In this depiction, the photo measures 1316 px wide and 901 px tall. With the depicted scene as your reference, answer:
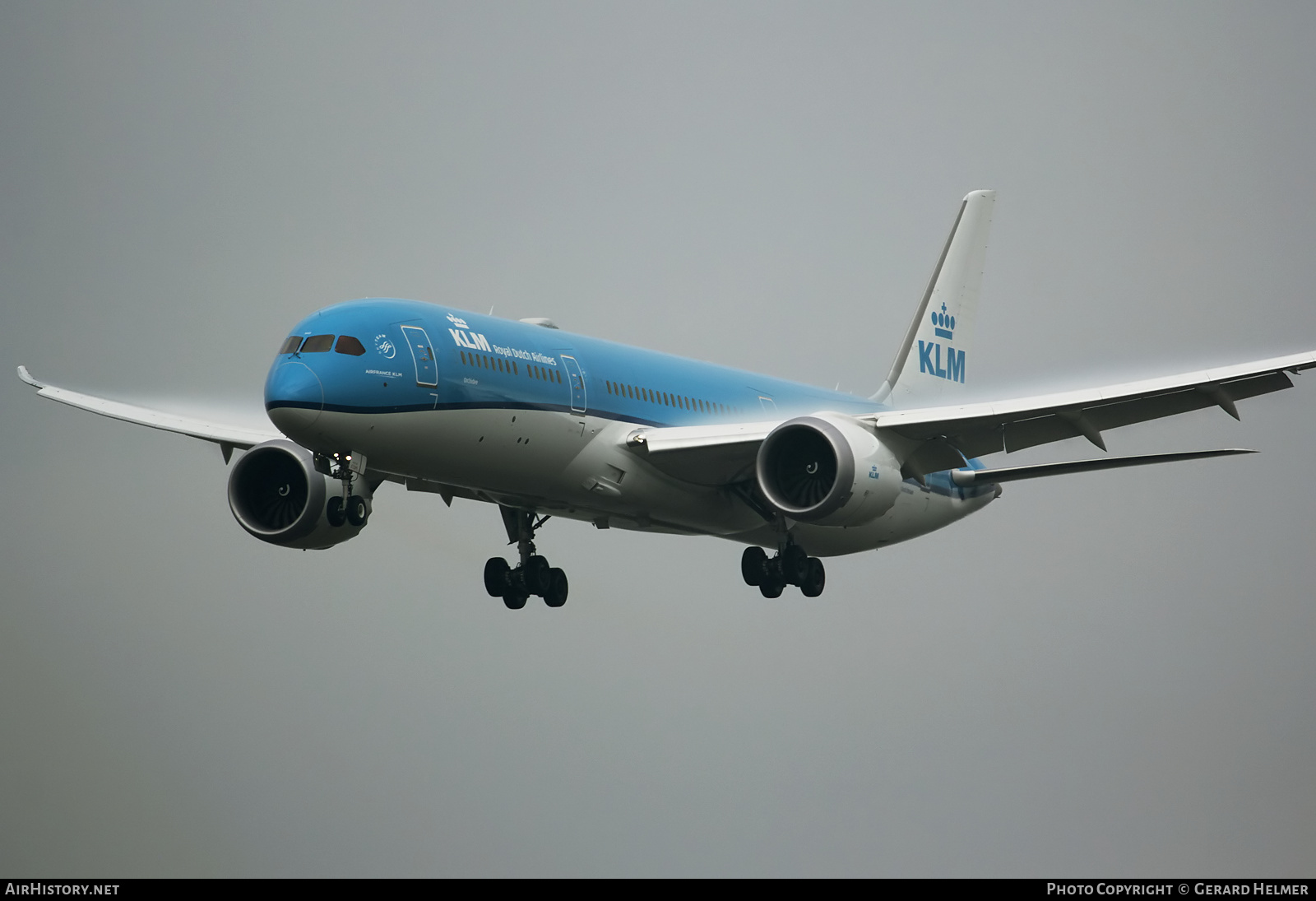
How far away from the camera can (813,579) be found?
34781 millimetres

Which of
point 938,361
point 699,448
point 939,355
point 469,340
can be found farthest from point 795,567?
point 939,355

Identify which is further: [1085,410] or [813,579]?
[813,579]

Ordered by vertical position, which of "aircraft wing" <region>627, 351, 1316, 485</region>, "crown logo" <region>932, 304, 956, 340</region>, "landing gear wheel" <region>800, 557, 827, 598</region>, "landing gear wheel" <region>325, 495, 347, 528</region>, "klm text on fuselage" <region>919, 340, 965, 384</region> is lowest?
"landing gear wheel" <region>800, 557, 827, 598</region>

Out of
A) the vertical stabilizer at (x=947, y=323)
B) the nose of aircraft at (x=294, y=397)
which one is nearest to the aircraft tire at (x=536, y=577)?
the nose of aircraft at (x=294, y=397)

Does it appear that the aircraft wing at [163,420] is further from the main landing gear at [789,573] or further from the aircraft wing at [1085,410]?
the aircraft wing at [1085,410]

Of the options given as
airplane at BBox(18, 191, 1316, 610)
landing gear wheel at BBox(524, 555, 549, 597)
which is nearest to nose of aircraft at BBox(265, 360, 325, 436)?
airplane at BBox(18, 191, 1316, 610)

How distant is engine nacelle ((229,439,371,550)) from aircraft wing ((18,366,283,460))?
1063mm

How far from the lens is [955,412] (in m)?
30.1

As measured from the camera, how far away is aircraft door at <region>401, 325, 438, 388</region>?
26.7 meters

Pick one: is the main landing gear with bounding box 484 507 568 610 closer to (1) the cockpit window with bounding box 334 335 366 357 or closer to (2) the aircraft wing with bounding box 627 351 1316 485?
(2) the aircraft wing with bounding box 627 351 1316 485

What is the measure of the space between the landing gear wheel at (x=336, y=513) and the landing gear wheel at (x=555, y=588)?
809cm

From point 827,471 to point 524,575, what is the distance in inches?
313

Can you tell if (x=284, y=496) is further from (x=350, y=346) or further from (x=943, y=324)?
(x=943, y=324)
